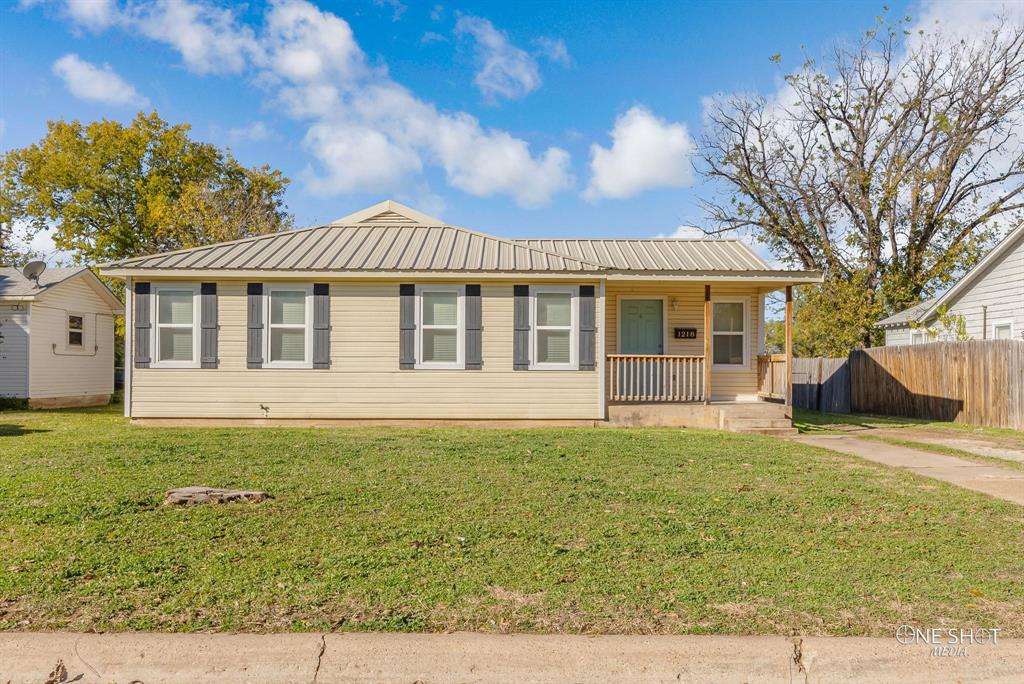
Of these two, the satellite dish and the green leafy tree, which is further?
the green leafy tree

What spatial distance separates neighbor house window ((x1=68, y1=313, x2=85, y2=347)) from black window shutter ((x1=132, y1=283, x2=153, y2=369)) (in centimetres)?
856

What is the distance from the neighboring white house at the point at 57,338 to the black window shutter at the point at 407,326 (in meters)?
10.8

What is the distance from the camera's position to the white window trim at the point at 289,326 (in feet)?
40.0

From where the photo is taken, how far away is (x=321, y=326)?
12234 millimetres

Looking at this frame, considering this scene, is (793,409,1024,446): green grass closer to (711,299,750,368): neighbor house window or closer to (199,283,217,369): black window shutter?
(711,299,750,368): neighbor house window

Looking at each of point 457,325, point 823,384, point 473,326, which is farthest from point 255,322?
point 823,384

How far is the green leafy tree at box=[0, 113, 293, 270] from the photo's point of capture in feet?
98.1

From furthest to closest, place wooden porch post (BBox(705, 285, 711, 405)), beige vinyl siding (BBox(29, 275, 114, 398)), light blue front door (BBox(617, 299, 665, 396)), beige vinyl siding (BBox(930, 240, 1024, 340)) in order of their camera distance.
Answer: beige vinyl siding (BBox(29, 275, 114, 398)), beige vinyl siding (BBox(930, 240, 1024, 340)), light blue front door (BBox(617, 299, 665, 396)), wooden porch post (BBox(705, 285, 711, 405))

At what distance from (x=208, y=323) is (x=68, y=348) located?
9.35m

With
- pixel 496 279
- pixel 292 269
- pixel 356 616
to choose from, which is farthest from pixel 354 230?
pixel 356 616

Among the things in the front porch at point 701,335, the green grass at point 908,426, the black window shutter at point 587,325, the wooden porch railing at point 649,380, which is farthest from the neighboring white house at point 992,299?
the black window shutter at point 587,325

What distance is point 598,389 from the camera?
40.7 ft

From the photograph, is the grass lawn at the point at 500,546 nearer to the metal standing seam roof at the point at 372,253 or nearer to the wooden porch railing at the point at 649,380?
the wooden porch railing at the point at 649,380

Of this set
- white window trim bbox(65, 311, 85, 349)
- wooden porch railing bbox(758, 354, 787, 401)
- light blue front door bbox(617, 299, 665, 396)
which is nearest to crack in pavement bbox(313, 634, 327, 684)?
wooden porch railing bbox(758, 354, 787, 401)
